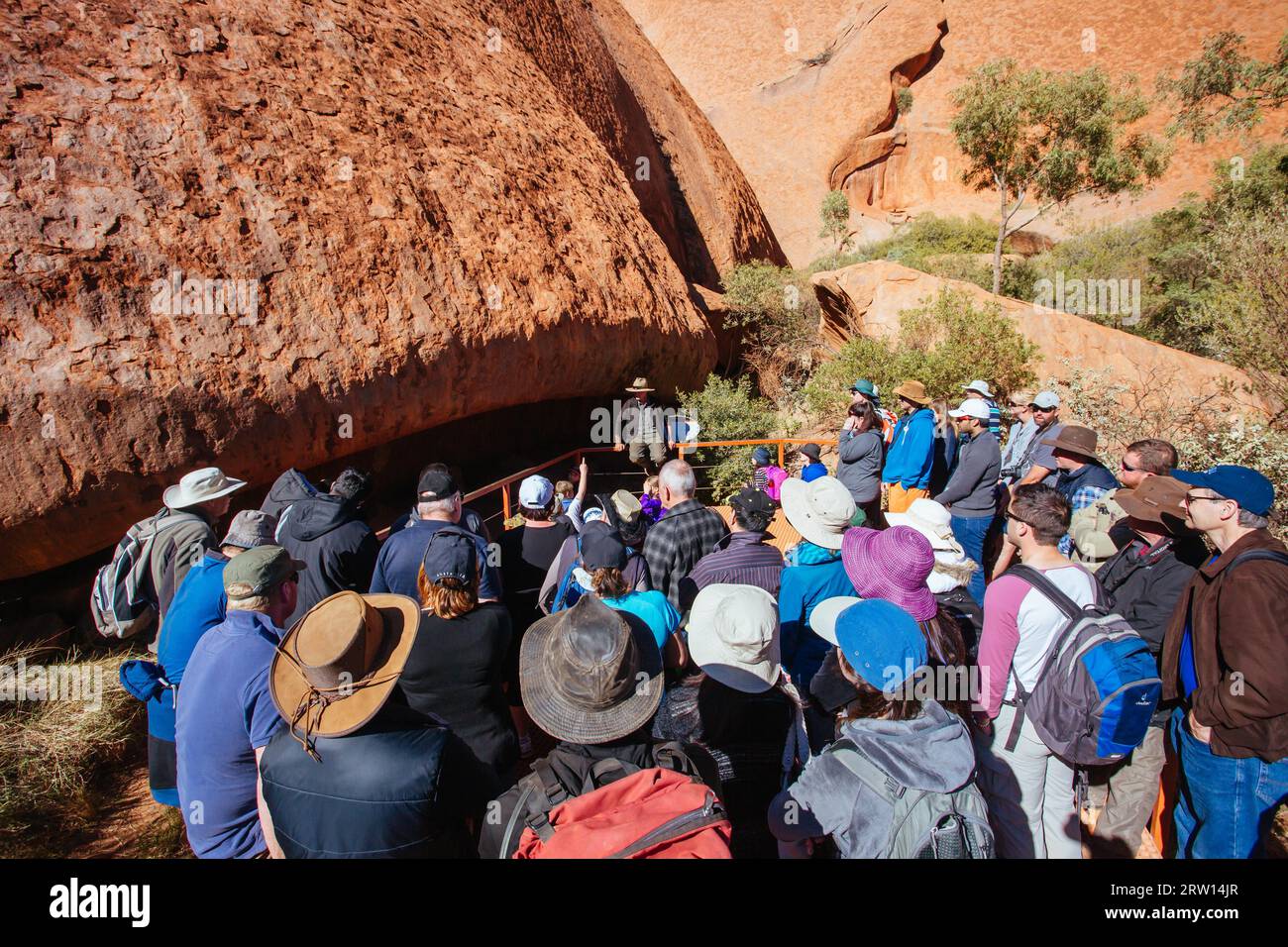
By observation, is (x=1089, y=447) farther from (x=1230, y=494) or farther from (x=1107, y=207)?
(x=1107, y=207)

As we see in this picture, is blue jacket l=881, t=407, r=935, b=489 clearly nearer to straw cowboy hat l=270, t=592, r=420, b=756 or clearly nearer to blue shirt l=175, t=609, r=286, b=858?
straw cowboy hat l=270, t=592, r=420, b=756

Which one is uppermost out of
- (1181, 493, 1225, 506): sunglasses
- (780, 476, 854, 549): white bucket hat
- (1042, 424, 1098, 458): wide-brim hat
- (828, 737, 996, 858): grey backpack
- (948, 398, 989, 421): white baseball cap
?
(948, 398, 989, 421): white baseball cap

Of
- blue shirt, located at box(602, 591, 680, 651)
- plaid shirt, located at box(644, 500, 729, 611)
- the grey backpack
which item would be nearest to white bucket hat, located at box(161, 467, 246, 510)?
blue shirt, located at box(602, 591, 680, 651)

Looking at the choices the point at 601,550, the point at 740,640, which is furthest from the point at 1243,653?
the point at 601,550

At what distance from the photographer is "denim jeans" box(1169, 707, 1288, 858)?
2.27 meters

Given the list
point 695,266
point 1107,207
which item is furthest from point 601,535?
point 1107,207

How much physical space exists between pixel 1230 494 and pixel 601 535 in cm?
271

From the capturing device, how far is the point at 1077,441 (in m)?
4.18

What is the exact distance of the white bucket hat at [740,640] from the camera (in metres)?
2.26

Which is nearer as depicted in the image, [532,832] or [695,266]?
[532,832]

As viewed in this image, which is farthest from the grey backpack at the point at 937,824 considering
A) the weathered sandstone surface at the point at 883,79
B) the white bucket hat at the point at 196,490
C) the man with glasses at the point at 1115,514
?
the weathered sandstone surface at the point at 883,79

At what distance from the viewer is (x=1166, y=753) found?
283 cm

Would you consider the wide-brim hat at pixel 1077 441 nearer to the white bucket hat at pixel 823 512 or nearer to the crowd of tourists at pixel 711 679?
the crowd of tourists at pixel 711 679

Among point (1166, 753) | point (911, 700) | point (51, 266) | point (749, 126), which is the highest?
point (749, 126)
